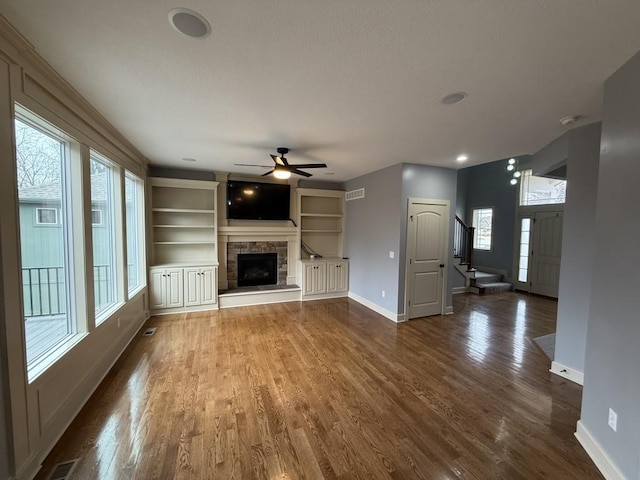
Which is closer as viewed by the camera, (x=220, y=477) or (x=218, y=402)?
(x=220, y=477)

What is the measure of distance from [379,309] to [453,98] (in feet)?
12.4

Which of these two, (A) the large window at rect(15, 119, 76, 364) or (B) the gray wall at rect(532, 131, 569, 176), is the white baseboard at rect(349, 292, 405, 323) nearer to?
(B) the gray wall at rect(532, 131, 569, 176)

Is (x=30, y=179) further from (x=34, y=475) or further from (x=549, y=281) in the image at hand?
(x=549, y=281)

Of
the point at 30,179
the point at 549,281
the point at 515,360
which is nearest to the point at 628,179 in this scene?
the point at 515,360

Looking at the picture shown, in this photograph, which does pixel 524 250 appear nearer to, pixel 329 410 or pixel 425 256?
pixel 425 256

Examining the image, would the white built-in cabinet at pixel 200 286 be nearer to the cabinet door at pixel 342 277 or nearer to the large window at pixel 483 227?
the cabinet door at pixel 342 277

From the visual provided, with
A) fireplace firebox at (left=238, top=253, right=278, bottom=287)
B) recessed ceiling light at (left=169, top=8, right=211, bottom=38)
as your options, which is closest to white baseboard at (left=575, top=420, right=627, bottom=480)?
recessed ceiling light at (left=169, top=8, right=211, bottom=38)

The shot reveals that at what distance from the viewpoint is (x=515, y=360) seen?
3271mm

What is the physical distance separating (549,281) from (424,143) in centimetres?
557

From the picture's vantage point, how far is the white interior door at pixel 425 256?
4617 mm

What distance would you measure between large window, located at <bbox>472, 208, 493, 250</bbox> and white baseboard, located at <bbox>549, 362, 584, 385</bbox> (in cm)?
560

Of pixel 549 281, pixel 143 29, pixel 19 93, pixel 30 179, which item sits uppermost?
pixel 143 29

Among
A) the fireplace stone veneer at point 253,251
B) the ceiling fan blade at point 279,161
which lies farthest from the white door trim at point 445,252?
the fireplace stone veneer at point 253,251

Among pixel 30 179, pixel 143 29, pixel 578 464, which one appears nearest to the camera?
pixel 143 29
